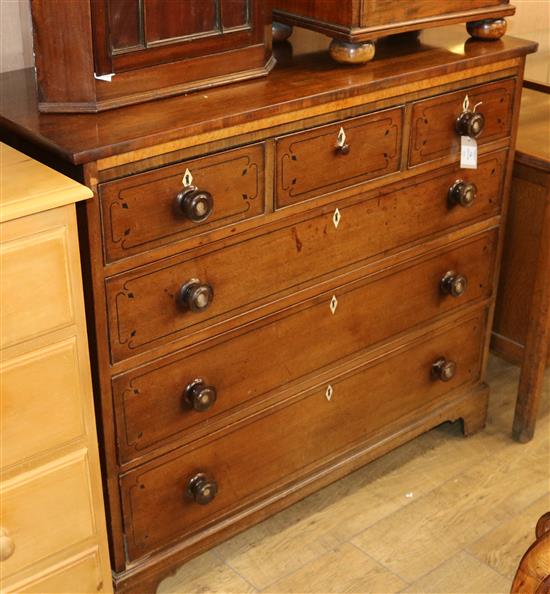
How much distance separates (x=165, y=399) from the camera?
2096 mm

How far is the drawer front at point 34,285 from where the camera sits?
5.50 ft

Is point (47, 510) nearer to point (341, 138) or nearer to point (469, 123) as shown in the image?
point (341, 138)

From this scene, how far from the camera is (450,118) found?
237 cm

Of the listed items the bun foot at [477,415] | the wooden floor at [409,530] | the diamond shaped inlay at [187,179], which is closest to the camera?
the diamond shaped inlay at [187,179]

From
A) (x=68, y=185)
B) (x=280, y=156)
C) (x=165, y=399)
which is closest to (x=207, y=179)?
(x=280, y=156)

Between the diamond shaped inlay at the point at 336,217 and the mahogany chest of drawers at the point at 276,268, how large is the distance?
0.01m

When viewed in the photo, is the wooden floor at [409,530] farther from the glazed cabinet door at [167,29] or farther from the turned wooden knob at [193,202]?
the glazed cabinet door at [167,29]

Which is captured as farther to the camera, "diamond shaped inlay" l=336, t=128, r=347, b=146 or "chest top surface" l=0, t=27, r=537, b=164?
"diamond shaped inlay" l=336, t=128, r=347, b=146

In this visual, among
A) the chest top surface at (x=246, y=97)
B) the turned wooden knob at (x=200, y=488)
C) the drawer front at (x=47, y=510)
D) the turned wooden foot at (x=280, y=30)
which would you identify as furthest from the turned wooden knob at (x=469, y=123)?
the drawer front at (x=47, y=510)

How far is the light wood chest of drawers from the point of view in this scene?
169cm

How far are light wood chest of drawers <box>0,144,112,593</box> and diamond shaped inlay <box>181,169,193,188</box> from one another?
260mm

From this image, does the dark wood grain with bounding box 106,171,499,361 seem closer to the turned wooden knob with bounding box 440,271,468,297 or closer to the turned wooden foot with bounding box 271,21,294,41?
the turned wooden knob with bounding box 440,271,468,297

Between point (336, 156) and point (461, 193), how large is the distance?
17.3 inches

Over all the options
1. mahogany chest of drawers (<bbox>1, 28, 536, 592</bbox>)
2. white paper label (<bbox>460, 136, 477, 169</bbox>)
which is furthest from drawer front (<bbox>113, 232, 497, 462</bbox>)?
white paper label (<bbox>460, 136, 477, 169</bbox>)
